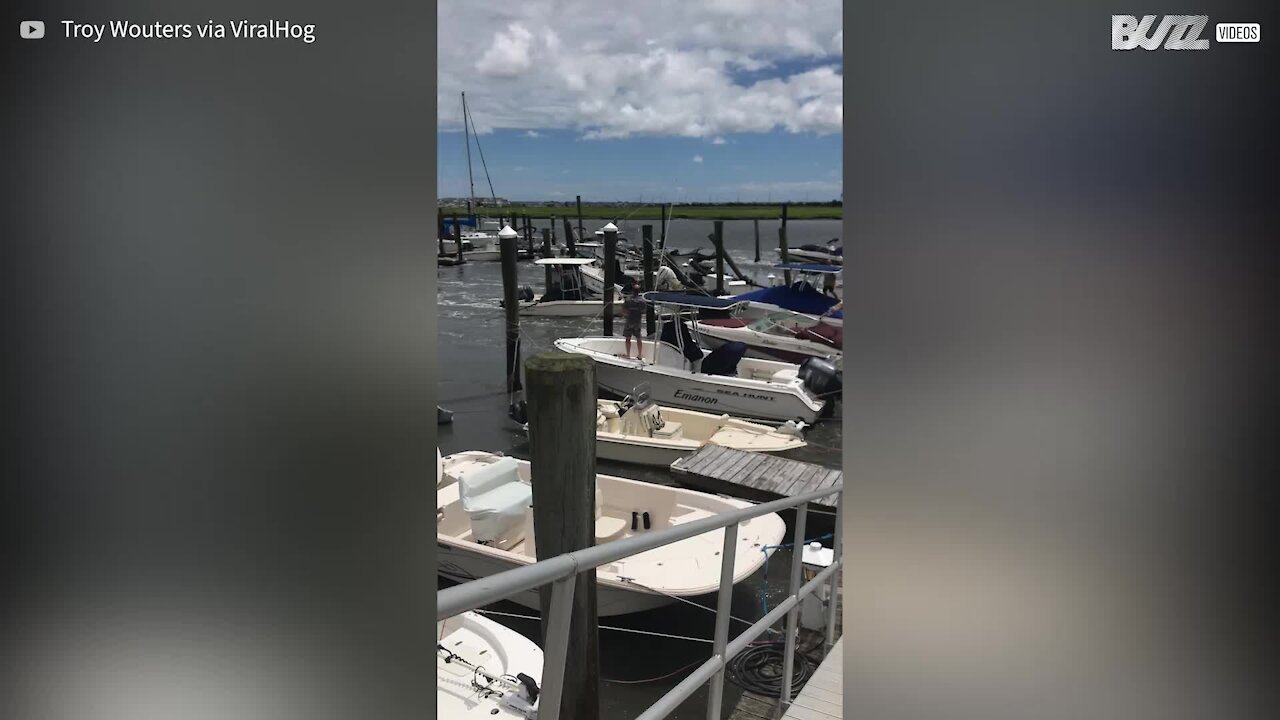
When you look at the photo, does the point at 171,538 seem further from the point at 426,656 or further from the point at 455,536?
the point at 455,536

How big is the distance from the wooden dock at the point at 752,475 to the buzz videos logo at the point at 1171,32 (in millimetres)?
6733

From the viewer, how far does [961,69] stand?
69 cm

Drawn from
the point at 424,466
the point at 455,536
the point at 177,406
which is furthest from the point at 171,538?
the point at 455,536

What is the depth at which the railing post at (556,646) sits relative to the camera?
1.07 m

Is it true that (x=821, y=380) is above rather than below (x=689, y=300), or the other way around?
below

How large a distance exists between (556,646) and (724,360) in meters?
10.8

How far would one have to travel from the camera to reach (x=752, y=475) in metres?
7.81

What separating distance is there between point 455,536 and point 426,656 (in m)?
5.77

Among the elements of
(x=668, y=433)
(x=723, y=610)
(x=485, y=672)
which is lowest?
(x=485, y=672)

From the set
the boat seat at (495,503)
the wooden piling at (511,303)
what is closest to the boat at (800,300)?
the wooden piling at (511,303)

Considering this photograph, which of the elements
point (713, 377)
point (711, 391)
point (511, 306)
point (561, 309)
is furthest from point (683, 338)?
point (561, 309)

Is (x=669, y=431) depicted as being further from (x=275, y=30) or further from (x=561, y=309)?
(x=561, y=309)

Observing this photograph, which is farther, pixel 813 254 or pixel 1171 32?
pixel 813 254

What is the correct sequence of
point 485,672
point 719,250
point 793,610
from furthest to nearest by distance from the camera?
point 719,250, point 485,672, point 793,610
